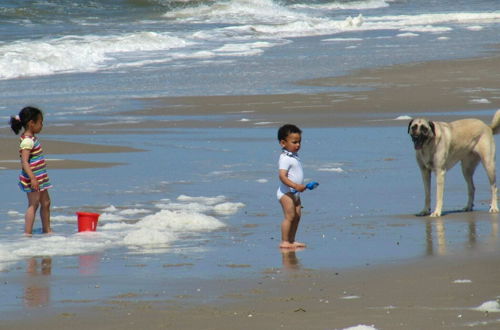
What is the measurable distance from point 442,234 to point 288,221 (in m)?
1.30

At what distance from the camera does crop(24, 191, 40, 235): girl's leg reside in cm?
935

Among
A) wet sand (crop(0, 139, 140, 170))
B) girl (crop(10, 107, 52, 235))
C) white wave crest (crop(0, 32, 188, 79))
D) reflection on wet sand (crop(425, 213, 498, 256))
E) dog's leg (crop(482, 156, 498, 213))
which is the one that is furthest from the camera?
white wave crest (crop(0, 32, 188, 79))

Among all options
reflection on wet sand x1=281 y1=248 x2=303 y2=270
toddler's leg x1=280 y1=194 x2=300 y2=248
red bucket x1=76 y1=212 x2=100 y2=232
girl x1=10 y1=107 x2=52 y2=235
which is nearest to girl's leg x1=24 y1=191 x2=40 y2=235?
girl x1=10 y1=107 x2=52 y2=235

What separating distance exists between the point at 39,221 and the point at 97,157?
3.60m

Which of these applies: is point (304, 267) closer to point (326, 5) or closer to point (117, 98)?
point (117, 98)

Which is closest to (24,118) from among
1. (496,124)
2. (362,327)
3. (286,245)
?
(286,245)

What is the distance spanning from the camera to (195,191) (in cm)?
1130

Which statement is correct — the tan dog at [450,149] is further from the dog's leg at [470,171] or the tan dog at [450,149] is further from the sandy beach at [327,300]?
the sandy beach at [327,300]

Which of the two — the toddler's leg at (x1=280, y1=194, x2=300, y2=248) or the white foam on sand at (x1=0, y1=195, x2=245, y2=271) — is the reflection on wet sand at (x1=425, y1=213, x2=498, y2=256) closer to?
the toddler's leg at (x1=280, y1=194, x2=300, y2=248)

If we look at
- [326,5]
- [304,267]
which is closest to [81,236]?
[304,267]

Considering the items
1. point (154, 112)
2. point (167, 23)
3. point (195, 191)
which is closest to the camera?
point (195, 191)

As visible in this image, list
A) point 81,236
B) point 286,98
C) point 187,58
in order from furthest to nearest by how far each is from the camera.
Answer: point 187,58, point 286,98, point 81,236

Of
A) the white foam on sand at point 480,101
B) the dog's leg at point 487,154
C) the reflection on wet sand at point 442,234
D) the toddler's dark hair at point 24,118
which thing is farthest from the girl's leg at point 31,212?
the white foam on sand at point 480,101

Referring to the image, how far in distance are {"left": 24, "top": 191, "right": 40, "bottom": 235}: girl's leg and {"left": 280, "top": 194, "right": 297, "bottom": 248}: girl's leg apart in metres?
2.29
